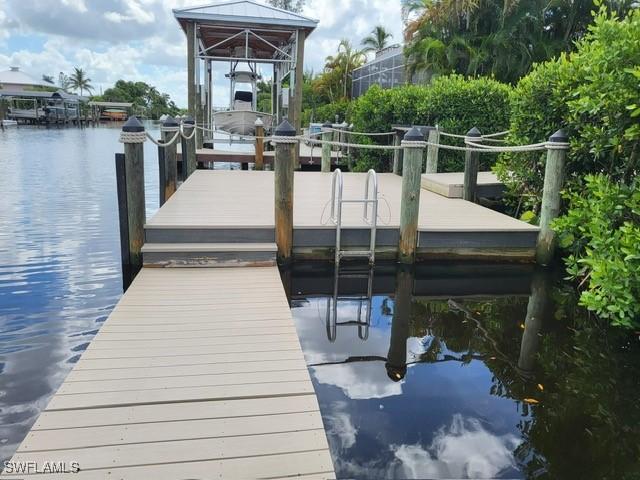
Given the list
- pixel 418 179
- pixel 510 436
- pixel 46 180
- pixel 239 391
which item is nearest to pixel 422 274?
pixel 418 179

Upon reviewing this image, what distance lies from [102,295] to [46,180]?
30.6 ft

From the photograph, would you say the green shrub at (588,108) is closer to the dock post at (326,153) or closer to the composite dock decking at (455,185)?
the composite dock decking at (455,185)

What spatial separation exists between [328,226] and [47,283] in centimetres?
297

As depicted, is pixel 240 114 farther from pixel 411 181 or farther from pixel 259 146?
pixel 411 181

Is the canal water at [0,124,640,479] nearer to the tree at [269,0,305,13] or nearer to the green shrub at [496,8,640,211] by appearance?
the green shrub at [496,8,640,211]

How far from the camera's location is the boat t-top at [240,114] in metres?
15.4

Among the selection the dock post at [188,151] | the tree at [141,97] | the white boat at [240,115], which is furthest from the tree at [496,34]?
the tree at [141,97]

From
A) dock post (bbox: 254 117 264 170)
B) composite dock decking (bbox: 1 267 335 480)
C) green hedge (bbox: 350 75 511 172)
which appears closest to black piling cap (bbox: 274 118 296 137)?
composite dock decking (bbox: 1 267 335 480)

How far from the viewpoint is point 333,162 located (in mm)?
14508

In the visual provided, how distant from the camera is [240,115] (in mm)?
15383

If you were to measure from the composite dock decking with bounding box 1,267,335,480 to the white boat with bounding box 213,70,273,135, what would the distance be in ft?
39.2

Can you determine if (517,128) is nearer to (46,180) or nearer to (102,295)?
(102,295)

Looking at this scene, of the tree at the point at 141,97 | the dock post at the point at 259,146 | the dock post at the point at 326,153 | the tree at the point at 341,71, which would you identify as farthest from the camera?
the tree at the point at 141,97

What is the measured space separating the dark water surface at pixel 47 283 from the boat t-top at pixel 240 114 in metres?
4.09
